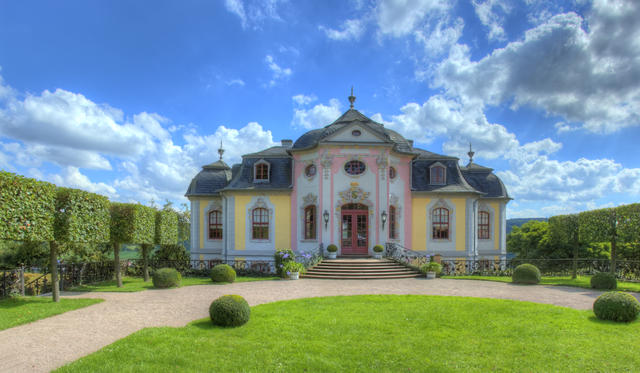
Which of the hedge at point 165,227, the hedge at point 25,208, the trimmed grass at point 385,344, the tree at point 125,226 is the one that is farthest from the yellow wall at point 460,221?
the hedge at point 25,208

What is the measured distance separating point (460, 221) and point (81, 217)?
2016cm

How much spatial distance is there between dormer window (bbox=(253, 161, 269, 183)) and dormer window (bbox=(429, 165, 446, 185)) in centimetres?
1080

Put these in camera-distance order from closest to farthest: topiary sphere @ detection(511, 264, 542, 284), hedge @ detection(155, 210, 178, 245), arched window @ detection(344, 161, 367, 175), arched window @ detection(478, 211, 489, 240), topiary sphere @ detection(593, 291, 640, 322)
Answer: topiary sphere @ detection(593, 291, 640, 322) < topiary sphere @ detection(511, 264, 542, 284) < hedge @ detection(155, 210, 178, 245) < arched window @ detection(344, 161, 367, 175) < arched window @ detection(478, 211, 489, 240)

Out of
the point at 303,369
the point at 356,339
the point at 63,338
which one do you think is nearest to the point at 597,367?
the point at 356,339

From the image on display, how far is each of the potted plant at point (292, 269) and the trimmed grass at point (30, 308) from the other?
26.1 ft

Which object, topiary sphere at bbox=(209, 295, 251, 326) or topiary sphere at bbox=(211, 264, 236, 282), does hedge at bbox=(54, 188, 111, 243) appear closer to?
topiary sphere at bbox=(211, 264, 236, 282)

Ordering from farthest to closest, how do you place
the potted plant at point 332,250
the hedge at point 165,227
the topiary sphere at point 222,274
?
the potted plant at point 332,250 → the hedge at point 165,227 → the topiary sphere at point 222,274

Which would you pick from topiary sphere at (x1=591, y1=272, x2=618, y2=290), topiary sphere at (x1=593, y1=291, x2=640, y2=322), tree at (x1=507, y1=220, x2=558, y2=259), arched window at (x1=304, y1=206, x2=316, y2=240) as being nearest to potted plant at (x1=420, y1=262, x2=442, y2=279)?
topiary sphere at (x1=591, y1=272, x2=618, y2=290)

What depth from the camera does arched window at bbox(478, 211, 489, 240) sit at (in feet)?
79.9

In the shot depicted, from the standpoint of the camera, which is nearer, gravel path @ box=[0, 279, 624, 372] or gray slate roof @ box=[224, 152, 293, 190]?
gravel path @ box=[0, 279, 624, 372]

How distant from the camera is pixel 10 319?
9.34 m

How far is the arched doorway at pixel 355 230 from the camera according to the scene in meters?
21.2

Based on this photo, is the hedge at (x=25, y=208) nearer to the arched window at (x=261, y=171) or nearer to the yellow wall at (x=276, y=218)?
the yellow wall at (x=276, y=218)

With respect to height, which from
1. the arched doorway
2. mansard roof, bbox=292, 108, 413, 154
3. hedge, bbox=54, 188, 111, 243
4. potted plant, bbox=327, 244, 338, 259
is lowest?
potted plant, bbox=327, 244, 338, 259
